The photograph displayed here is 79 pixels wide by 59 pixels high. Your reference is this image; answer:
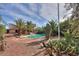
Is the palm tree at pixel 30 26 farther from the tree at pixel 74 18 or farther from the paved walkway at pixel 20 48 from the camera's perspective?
the tree at pixel 74 18

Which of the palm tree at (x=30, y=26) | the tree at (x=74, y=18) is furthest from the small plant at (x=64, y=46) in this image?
the palm tree at (x=30, y=26)

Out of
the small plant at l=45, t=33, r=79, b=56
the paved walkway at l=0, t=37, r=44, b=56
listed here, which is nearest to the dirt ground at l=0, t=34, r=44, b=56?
the paved walkway at l=0, t=37, r=44, b=56

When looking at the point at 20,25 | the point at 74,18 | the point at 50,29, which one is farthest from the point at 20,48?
the point at 74,18

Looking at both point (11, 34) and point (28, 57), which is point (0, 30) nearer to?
point (11, 34)

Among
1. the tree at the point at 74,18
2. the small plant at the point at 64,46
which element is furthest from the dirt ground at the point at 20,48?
the tree at the point at 74,18

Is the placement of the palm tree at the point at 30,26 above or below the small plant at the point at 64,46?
above

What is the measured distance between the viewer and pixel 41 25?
1.93 meters

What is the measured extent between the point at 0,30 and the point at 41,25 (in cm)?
44

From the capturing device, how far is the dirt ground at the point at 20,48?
1.93 m

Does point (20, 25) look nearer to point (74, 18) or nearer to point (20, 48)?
point (20, 48)

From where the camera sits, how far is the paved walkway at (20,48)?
193 cm

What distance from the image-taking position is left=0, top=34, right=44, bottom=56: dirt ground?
6.34 ft

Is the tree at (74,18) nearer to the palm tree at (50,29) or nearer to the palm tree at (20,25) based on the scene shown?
the palm tree at (50,29)

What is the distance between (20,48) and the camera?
6.37 feet
